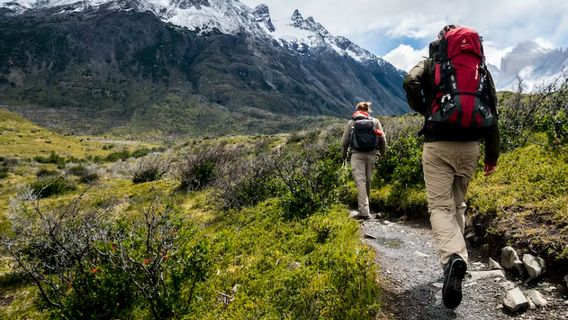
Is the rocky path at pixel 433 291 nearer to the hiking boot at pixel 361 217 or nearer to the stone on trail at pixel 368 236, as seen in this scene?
the stone on trail at pixel 368 236

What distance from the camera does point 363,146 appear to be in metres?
8.01

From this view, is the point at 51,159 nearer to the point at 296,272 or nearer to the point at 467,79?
the point at 296,272

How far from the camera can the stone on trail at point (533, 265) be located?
4.40 metres

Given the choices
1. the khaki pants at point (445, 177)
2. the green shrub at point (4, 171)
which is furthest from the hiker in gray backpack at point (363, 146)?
the green shrub at point (4, 171)

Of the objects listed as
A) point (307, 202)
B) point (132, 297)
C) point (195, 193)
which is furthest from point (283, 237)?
point (195, 193)

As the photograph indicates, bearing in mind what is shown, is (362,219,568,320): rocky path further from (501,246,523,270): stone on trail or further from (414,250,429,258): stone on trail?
(501,246,523,270): stone on trail

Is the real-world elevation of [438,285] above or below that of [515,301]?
below

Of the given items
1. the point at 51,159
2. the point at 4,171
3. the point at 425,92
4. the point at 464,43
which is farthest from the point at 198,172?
the point at 51,159

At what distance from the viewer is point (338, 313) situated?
12.6ft

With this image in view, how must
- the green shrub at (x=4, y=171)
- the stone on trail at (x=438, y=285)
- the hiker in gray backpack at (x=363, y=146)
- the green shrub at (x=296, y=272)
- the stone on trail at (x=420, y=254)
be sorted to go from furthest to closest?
the green shrub at (x=4, y=171), the hiker in gray backpack at (x=363, y=146), the stone on trail at (x=420, y=254), the stone on trail at (x=438, y=285), the green shrub at (x=296, y=272)

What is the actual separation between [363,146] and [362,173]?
59 centimetres

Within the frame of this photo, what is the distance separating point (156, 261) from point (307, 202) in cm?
393

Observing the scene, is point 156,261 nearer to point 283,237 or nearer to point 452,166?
point 283,237

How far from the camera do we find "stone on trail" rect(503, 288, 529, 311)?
3.84 meters
